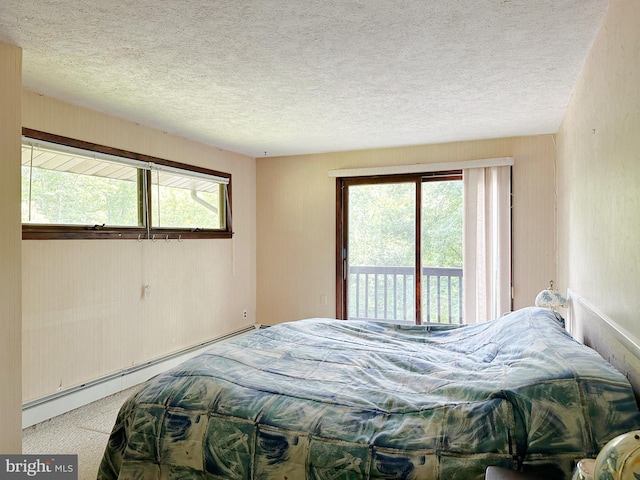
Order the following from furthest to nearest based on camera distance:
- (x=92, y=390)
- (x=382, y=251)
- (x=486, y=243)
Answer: (x=382, y=251) → (x=486, y=243) → (x=92, y=390)

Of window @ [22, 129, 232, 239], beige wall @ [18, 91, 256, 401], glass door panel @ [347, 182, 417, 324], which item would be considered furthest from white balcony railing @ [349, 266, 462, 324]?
window @ [22, 129, 232, 239]

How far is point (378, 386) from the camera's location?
1.90 m

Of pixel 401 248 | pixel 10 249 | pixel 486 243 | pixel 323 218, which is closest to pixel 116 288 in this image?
pixel 10 249

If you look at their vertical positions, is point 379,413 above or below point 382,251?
below

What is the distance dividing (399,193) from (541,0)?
311 centimetres

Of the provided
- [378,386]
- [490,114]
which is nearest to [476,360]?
[378,386]

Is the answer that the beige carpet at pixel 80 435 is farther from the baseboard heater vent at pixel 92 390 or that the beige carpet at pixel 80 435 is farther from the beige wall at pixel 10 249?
the beige wall at pixel 10 249

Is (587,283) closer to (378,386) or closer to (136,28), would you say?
(378,386)

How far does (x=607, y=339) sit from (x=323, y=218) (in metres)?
3.64

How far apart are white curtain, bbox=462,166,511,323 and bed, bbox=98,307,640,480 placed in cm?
209

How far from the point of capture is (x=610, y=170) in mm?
1868

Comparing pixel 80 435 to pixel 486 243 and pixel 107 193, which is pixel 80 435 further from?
pixel 486 243

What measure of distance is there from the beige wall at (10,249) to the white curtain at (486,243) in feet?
12.7

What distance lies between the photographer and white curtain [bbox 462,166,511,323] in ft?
14.2
